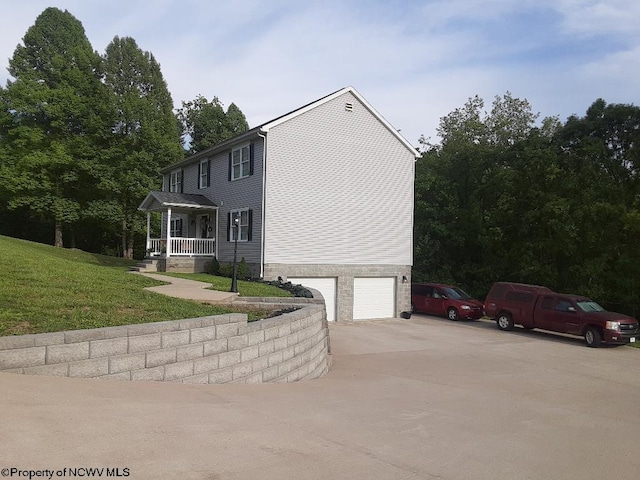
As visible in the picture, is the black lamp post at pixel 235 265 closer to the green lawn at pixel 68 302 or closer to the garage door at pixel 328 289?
the green lawn at pixel 68 302

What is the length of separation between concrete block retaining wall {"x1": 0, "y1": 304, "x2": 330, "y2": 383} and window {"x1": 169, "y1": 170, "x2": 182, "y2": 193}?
23.3m

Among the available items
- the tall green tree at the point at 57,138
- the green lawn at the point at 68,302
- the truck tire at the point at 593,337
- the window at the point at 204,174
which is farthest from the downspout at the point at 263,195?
the tall green tree at the point at 57,138

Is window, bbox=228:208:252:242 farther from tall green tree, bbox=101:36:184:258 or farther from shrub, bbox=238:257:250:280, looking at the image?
tall green tree, bbox=101:36:184:258

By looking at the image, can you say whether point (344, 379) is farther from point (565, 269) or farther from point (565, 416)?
point (565, 269)

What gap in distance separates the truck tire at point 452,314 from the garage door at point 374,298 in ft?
8.88

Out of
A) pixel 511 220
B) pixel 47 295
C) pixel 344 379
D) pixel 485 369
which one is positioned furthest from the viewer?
pixel 511 220

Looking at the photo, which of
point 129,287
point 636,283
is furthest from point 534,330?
point 129,287

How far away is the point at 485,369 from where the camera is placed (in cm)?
1320

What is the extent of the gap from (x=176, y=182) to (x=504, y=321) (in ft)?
67.5

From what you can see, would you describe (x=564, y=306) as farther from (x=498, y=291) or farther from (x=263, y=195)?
(x=263, y=195)

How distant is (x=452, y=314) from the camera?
25.7 metres

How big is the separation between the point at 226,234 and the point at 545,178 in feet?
63.6

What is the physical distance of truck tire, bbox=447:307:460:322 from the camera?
25484 millimetres

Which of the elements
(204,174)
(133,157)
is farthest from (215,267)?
(133,157)
